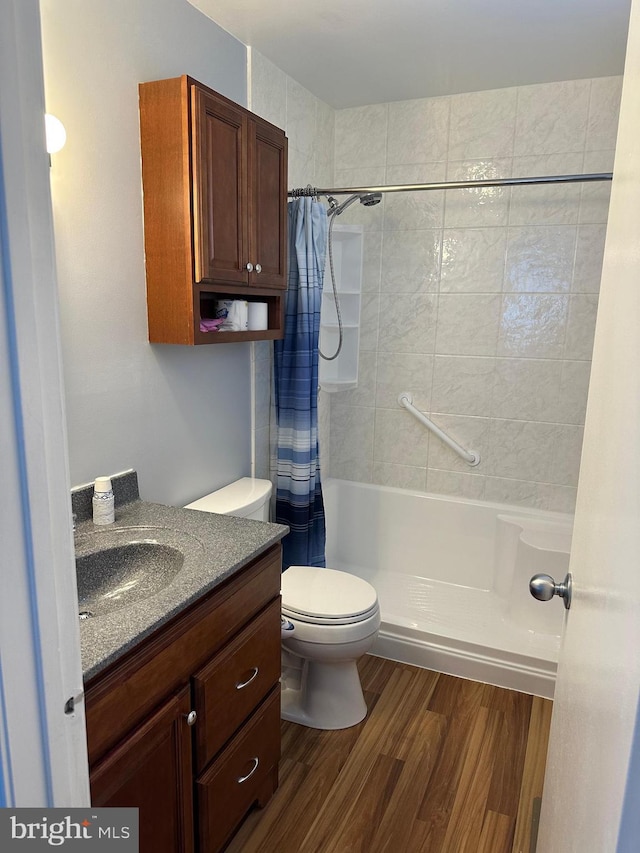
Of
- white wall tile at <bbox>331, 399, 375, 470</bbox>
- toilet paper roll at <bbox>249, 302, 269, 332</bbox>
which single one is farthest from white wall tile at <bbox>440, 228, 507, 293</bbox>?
toilet paper roll at <bbox>249, 302, 269, 332</bbox>

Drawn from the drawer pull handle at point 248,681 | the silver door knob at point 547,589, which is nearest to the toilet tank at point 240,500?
the drawer pull handle at point 248,681

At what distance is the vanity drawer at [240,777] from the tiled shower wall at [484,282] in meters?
1.62

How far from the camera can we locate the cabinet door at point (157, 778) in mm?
1102

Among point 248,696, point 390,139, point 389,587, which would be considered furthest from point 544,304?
point 248,696

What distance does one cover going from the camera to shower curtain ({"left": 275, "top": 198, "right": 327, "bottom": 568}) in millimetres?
2373

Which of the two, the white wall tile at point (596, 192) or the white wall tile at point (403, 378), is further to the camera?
the white wall tile at point (403, 378)

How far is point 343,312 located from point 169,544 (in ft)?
5.74

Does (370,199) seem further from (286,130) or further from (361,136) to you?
(361,136)

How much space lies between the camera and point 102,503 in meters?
1.64

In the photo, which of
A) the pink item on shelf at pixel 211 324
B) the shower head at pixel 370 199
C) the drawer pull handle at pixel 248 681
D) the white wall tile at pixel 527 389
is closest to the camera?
the drawer pull handle at pixel 248 681

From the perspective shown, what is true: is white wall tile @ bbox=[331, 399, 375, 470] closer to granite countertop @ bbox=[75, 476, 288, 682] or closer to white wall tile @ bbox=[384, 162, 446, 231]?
white wall tile @ bbox=[384, 162, 446, 231]

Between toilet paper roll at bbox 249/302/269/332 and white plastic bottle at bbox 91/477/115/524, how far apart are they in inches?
29.5

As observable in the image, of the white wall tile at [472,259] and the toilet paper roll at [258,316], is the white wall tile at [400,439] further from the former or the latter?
the toilet paper roll at [258,316]

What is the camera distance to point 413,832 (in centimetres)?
170
